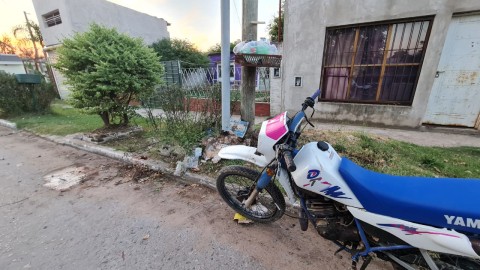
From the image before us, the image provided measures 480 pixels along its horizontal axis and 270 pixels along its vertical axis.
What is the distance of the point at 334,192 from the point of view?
1.48 meters

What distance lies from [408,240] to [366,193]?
0.35 m

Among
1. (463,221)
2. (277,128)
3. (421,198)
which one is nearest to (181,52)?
(277,128)

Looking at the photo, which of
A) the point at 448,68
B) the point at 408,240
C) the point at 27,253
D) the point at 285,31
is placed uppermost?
the point at 285,31

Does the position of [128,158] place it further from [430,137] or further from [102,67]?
[430,137]

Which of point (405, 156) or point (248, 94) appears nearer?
point (405, 156)

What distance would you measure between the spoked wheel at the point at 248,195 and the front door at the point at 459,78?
5003mm

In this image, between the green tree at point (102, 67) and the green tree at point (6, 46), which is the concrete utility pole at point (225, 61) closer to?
the green tree at point (102, 67)

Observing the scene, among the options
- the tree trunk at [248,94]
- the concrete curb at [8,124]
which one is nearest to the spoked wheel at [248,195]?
the tree trunk at [248,94]

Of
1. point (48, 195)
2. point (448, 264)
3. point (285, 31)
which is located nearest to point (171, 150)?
point (48, 195)

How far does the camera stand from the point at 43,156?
14.2 feet

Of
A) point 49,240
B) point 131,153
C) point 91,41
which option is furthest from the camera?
point 91,41

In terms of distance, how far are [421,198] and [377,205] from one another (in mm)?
230

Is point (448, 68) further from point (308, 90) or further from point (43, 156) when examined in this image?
point (43, 156)

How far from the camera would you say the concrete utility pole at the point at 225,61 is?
3.20 meters
